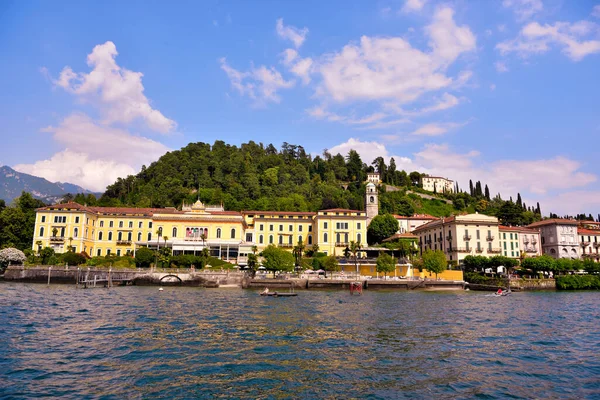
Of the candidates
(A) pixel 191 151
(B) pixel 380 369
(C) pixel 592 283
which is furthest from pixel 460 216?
(A) pixel 191 151

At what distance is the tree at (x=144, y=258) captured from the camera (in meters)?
54.9

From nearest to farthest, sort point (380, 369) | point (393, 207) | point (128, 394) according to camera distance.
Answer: point (128, 394), point (380, 369), point (393, 207)

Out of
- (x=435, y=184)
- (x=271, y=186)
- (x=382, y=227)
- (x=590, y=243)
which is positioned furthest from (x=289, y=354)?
(x=435, y=184)

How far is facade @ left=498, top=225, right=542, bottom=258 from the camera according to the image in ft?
233

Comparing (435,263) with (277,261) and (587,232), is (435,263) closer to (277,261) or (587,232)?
(277,261)

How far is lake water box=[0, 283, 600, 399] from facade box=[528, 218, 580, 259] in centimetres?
5138

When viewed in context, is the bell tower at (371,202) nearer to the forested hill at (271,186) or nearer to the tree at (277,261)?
the forested hill at (271,186)

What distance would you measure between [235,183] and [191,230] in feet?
119

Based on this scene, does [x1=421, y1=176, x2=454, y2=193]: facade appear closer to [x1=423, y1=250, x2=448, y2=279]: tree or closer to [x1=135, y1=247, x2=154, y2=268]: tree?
[x1=423, y1=250, x2=448, y2=279]: tree

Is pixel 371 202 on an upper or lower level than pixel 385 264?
upper

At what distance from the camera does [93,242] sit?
6744cm

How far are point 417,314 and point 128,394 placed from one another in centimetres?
2017

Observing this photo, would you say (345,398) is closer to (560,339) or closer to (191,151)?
(560,339)

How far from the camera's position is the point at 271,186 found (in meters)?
100
